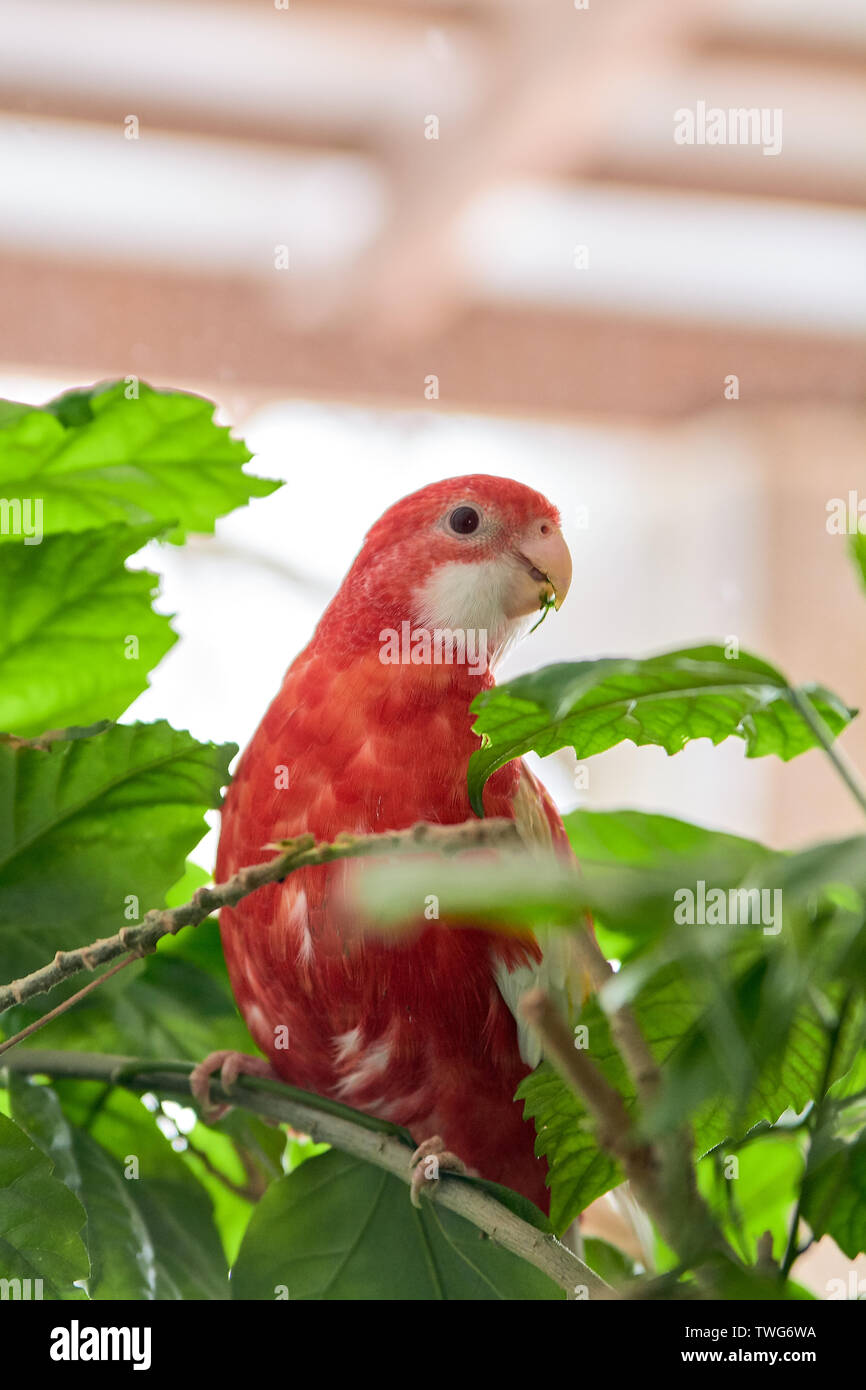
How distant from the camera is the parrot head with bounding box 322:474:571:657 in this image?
0.60m

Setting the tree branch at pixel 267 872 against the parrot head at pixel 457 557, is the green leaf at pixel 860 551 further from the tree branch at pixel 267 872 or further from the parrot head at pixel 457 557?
the parrot head at pixel 457 557

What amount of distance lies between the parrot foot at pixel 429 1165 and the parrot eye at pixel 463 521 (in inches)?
11.3

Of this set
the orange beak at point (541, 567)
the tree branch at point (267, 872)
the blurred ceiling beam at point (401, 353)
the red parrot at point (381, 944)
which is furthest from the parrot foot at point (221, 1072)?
the blurred ceiling beam at point (401, 353)

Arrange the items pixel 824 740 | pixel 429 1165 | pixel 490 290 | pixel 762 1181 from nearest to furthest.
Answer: pixel 824 740, pixel 429 1165, pixel 762 1181, pixel 490 290

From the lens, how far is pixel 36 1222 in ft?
1.29

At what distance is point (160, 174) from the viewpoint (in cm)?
147

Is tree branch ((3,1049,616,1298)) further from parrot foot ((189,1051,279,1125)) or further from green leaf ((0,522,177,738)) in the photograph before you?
green leaf ((0,522,177,738))

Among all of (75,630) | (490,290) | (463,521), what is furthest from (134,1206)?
(490,290)

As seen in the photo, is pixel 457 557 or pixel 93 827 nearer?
pixel 93 827

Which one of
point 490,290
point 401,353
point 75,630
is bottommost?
point 75,630

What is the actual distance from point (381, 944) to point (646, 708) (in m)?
0.17

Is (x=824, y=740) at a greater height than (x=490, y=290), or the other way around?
(x=490, y=290)

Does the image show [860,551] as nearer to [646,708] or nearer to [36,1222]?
[646,708]

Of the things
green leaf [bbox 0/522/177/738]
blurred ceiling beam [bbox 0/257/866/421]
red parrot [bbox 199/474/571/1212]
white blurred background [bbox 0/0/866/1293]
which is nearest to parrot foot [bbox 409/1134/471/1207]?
red parrot [bbox 199/474/571/1212]
